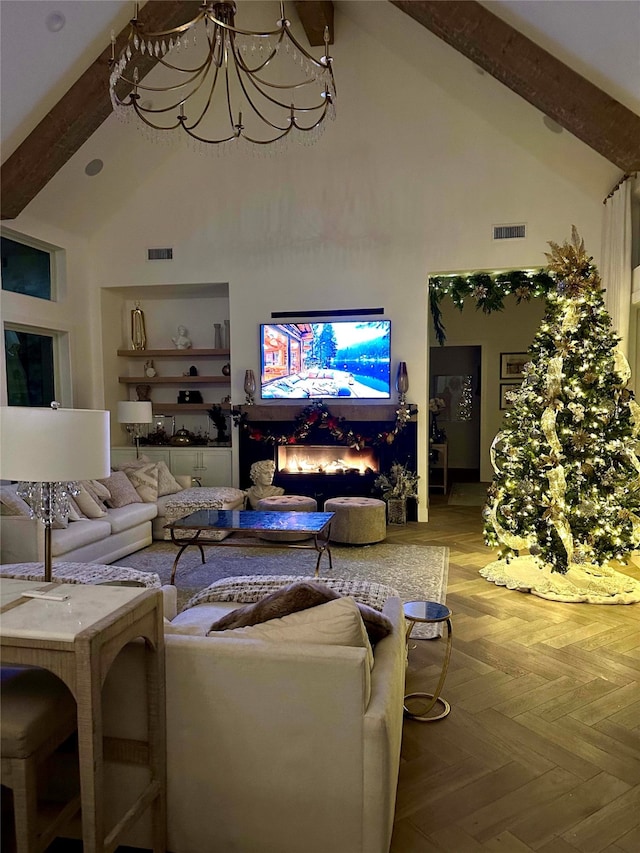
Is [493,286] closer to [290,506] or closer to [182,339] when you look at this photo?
[290,506]

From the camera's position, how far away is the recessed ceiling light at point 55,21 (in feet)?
14.6

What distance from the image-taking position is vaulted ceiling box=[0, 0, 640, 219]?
4629 millimetres

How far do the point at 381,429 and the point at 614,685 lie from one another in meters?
4.14

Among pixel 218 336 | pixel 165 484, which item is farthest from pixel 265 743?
pixel 218 336

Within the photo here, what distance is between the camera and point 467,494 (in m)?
8.56

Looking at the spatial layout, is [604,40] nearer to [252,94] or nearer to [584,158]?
[584,158]

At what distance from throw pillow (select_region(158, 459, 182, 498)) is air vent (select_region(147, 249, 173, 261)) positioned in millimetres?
2592

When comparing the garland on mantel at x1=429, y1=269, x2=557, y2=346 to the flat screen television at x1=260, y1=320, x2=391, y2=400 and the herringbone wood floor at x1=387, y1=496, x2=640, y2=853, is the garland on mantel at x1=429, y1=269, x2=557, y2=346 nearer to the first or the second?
the flat screen television at x1=260, y1=320, x2=391, y2=400

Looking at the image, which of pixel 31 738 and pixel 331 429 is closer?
pixel 31 738

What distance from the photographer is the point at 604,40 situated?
4090mm

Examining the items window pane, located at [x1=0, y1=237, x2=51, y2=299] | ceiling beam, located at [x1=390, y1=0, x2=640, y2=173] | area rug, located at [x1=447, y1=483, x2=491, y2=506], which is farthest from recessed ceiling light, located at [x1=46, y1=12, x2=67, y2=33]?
area rug, located at [x1=447, y1=483, x2=491, y2=506]

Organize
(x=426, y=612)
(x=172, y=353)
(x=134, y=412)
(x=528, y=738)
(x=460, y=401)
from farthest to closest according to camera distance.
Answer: (x=460, y=401)
(x=172, y=353)
(x=134, y=412)
(x=426, y=612)
(x=528, y=738)

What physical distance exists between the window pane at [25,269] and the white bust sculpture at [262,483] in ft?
10.1

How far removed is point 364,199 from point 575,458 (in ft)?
12.8
